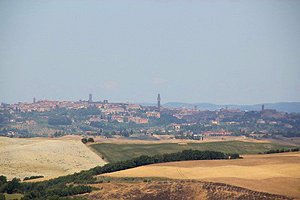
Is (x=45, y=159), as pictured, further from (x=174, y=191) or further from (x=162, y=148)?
(x=174, y=191)

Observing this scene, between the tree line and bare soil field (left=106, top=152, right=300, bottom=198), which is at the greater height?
bare soil field (left=106, top=152, right=300, bottom=198)

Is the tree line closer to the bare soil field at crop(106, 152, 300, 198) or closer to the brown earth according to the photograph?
the brown earth

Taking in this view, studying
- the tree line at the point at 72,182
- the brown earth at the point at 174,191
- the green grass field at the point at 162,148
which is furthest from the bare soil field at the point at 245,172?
the green grass field at the point at 162,148

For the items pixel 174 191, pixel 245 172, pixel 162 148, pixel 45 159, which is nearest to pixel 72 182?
pixel 174 191

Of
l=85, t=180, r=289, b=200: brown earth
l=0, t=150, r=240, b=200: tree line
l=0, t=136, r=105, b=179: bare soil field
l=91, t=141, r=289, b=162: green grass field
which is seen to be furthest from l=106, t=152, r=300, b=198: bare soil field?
l=91, t=141, r=289, b=162: green grass field

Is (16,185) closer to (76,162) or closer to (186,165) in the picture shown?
(186,165)

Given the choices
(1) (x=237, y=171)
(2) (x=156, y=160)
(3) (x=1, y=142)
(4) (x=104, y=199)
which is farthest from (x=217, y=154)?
(3) (x=1, y=142)
